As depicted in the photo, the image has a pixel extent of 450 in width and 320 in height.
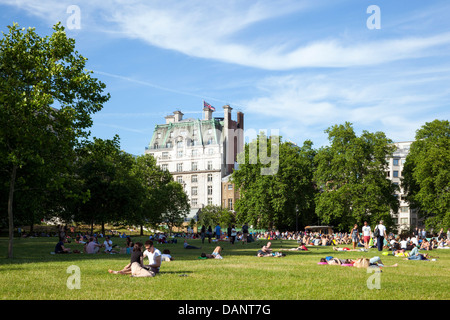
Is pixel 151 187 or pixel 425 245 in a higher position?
pixel 151 187

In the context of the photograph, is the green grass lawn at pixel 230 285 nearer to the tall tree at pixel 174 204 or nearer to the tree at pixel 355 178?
the tree at pixel 355 178

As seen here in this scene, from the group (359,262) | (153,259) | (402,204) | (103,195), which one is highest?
(103,195)

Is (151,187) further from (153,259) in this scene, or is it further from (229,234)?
(153,259)

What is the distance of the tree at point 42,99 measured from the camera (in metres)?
27.1

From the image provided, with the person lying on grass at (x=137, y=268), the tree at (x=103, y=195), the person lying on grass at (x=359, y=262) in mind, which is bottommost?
the person lying on grass at (x=359, y=262)

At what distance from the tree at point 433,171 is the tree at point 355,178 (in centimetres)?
405

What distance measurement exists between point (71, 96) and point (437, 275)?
2542 centimetres

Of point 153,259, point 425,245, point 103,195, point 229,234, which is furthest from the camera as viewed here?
point 103,195

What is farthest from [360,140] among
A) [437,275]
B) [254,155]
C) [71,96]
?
[437,275]

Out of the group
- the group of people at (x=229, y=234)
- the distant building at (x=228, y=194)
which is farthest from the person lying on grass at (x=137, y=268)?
the distant building at (x=228, y=194)

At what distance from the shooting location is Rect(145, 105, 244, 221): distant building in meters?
133

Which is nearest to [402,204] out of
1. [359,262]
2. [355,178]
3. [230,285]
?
[355,178]

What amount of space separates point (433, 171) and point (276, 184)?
81.1ft

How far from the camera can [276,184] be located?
79.6 metres
